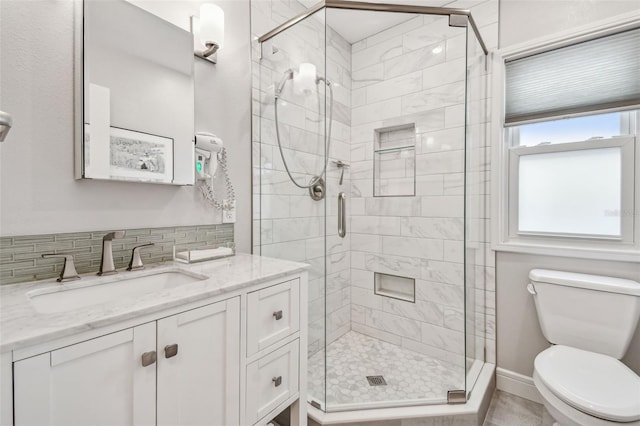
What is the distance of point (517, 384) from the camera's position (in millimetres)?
1867

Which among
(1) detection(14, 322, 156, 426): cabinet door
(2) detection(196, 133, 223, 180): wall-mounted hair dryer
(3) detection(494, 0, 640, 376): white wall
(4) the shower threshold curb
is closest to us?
(1) detection(14, 322, 156, 426): cabinet door

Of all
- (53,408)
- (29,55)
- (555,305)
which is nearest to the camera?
(53,408)

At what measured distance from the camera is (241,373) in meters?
1.09

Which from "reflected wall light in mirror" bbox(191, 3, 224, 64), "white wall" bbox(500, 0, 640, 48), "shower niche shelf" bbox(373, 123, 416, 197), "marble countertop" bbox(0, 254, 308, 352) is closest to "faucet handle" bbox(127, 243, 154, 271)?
"marble countertop" bbox(0, 254, 308, 352)

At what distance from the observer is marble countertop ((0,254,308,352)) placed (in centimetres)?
67

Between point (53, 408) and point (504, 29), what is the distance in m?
2.77

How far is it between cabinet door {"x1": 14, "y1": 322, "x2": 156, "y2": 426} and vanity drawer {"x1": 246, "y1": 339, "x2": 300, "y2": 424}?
380mm

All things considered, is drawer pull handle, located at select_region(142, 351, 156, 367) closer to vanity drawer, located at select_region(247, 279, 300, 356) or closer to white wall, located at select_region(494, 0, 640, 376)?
vanity drawer, located at select_region(247, 279, 300, 356)

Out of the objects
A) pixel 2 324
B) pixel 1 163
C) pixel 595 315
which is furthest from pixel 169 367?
pixel 595 315

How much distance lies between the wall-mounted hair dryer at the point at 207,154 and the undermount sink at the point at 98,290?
1.80 feet

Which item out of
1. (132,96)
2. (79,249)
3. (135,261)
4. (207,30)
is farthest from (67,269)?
(207,30)

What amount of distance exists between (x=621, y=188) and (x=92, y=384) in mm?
2474

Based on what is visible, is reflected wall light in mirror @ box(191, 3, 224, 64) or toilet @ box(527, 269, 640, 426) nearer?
toilet @ box(527, 269, 640, 426)

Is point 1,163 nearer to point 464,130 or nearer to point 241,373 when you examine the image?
point 241,373
